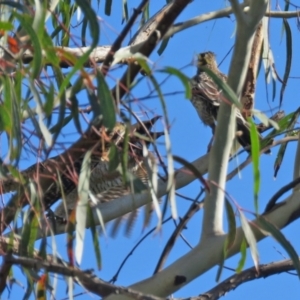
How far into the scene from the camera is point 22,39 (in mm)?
1882

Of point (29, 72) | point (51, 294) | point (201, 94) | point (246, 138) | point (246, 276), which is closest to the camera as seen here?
point (29, 72)

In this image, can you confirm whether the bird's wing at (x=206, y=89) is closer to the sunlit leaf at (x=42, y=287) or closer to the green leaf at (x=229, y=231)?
the green leaf at (x=229, y=231)

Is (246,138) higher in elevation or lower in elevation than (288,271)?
higher

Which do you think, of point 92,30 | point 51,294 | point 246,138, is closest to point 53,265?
point 51,294

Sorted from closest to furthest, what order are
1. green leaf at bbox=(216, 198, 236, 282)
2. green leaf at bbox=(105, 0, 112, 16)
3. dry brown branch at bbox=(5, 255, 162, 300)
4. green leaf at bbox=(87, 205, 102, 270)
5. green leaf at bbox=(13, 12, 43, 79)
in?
1. dry brown branch at bbox=(5, 255, 162, 300)
2. green leaf at bbox=(13, 12, 43, 79)
3. green leaf at bbox=(87, 205, 102, 270)
4. green leaf at bbox=(216, 198, 236, 282)
5. green leaf at bbox=(105, 0, 112, 16)

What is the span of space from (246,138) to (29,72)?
120 centimetres

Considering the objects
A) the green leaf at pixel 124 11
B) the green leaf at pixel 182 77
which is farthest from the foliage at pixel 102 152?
the green leaf at pixel 124 11

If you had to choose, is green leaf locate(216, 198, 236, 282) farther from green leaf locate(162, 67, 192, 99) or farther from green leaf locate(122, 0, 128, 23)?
green leaf locate(122, 0, 128, 23)

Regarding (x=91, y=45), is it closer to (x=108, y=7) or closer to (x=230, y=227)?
(x=230, y=227)

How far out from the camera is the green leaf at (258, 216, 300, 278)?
185cm

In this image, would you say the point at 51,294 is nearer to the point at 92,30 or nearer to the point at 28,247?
the point at 28,247

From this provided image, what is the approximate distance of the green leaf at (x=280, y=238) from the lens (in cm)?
185

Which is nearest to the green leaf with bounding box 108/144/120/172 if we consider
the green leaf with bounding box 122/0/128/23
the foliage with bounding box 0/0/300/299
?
the foliage with bounding box 0/0/300/299

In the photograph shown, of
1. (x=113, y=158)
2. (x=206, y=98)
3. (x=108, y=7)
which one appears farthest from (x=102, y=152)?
(x=206, y=98)
